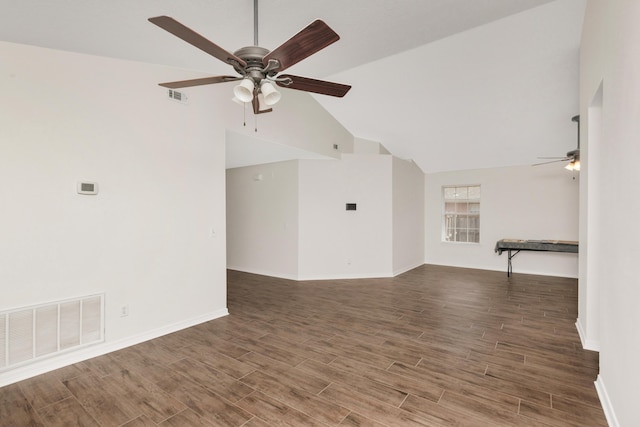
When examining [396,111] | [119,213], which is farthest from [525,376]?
A: [396,111]

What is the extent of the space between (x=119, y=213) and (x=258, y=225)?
382 cm

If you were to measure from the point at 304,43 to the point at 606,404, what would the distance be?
3.04 m

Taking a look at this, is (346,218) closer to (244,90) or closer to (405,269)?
(405,269)

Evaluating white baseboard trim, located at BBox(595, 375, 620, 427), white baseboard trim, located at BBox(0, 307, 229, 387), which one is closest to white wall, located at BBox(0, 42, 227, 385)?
white baseboard trim, located at BBox(0, 307, 229, 387)

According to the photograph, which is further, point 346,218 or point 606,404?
point 346,218

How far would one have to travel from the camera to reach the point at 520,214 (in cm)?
709

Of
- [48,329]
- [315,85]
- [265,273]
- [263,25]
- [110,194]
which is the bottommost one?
[265,273]

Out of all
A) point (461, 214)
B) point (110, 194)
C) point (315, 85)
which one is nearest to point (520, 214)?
point (461, 214)

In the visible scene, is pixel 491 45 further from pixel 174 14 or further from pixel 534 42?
pixel 174 14

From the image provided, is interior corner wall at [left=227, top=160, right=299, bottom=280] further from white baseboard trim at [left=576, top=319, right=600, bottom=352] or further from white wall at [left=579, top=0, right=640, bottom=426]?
white wall at [left=579, top=0, right=640, bottom=426]

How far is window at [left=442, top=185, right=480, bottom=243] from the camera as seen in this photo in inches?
305

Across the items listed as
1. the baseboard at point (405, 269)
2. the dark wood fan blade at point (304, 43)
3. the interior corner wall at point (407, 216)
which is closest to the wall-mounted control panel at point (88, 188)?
the dark wood fan blade at point (304, 43)

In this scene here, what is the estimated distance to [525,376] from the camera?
8.41 feet

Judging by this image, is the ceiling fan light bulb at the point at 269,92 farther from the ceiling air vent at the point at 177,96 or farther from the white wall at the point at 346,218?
the white wall at the point at 346,218
